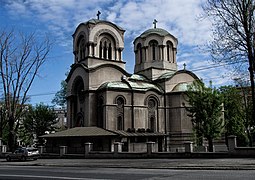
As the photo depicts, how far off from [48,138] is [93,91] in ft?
25.1

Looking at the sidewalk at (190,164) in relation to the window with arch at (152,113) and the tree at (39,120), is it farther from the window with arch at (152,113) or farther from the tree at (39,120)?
the tree at (39,120)

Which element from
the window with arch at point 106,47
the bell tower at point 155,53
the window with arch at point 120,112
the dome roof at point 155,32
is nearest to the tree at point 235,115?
the bell tower at point 155,53

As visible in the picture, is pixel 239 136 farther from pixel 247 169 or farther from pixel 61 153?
pixel 247 169

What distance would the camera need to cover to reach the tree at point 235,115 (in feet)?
140

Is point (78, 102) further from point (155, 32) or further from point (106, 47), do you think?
point (155, 32)

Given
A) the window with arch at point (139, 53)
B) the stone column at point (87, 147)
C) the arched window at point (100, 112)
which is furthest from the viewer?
the window with arch at point (139, 53)

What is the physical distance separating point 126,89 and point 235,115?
16728mm

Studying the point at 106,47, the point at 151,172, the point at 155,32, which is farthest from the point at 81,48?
the point at 151,172

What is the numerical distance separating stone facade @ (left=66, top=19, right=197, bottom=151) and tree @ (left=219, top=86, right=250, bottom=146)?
233 inches

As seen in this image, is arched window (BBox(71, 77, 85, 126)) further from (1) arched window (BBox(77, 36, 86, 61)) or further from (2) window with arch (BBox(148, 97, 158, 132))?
(2) window with arch (BBox(148, 97, 158, 132))

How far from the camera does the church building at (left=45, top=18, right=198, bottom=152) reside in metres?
36.2

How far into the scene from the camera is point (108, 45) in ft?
141

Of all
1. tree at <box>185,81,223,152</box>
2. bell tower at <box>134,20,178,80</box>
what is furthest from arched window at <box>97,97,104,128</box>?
tree at <box>185,81,223,152</box>

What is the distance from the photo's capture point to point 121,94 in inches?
1503
